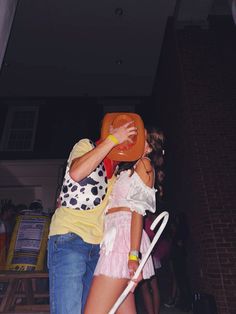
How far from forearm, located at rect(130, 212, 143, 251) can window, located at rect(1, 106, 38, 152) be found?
30.1 ft

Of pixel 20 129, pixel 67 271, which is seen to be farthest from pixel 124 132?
pixel 20 129

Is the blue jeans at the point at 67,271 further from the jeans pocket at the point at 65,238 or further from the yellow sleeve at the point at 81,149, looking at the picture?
the yellow sleeve at the point at 81,149

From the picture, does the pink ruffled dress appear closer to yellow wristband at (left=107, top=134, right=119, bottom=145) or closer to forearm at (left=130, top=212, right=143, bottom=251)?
Answer: forearm at (left=130, top=212, right=143, bottom=251)

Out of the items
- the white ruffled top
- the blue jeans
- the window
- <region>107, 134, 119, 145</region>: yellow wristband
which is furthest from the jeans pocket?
the window

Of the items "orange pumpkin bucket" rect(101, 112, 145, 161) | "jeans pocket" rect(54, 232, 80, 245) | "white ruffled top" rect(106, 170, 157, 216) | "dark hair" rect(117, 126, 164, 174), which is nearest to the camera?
"jeans pocket" rect(54, 232, 80, 245)

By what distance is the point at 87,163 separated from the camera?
139 centimetres

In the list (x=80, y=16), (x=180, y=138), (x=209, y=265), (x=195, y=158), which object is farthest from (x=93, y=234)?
(x=80, y=16)

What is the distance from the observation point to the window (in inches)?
401

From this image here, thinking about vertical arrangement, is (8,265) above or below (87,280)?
above

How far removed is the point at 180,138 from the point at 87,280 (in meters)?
5.06

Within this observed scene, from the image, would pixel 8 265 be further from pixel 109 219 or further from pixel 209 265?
pixel 209 265

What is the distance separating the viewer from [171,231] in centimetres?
534

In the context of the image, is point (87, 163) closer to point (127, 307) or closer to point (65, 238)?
point (65, 238)

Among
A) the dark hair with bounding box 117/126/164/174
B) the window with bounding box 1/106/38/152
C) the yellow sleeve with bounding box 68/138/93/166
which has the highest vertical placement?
the window with bounding box 1/106/38/152
